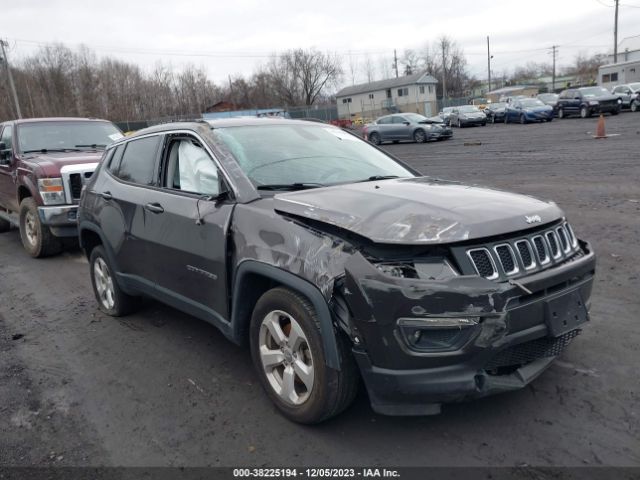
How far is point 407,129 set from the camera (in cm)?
2656

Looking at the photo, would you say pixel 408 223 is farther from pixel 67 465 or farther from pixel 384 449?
pixel 67 465

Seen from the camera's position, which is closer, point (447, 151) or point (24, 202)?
point (24, 202)

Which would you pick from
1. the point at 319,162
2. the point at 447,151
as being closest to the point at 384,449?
the point at 319,162

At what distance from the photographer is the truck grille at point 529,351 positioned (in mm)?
2730

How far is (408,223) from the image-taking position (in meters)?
2.74

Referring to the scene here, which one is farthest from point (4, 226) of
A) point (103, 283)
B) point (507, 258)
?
point (507, 258)

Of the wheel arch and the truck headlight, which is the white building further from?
the wheel arch

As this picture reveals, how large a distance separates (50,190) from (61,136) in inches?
69.8

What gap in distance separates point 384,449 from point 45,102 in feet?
243

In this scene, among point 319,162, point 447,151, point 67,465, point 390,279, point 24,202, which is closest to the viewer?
point 390,279

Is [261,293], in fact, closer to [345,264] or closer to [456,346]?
[345,264]

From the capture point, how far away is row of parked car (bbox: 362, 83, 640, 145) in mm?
26391

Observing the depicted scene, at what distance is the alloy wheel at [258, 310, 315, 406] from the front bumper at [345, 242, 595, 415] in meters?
0.42

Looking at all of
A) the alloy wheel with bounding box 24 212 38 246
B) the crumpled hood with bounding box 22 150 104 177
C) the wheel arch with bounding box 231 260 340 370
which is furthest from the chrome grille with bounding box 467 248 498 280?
the alloy wheel with bounding box 24 212 38 246
